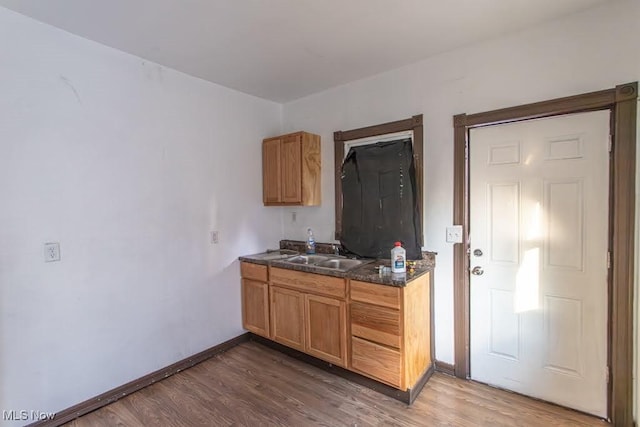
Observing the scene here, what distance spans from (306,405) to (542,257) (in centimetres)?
190

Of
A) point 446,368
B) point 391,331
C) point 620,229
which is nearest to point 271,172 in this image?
point 391,331

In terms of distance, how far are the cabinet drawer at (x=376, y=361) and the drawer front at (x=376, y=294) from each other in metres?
0.31

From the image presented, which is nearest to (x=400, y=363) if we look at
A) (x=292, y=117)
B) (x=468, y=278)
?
(x=468, y=278)

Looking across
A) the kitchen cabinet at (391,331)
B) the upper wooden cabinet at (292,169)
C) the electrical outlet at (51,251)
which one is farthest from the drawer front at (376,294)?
the electrical outlet at (51,251)

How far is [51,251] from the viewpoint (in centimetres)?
196

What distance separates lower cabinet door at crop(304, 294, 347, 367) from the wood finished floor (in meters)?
0.19

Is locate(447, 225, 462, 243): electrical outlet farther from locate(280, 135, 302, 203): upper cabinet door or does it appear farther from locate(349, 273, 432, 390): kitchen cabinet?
locate(280, 135, 302, 203): upper cabinet door

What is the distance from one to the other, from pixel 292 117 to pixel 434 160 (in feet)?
A: 5.58

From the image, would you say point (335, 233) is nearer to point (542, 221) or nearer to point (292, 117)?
point (292, 117)

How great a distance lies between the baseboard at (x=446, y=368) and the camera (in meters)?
2.43

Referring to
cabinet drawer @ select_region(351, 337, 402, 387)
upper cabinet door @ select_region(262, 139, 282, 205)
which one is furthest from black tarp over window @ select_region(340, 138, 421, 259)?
cabinet drawer @ select_region(351, 337, 402, 387)

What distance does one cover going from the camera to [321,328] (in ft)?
8.26

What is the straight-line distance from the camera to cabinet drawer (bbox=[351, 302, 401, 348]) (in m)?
2.10

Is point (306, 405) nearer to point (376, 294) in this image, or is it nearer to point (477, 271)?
point (376, 294)
